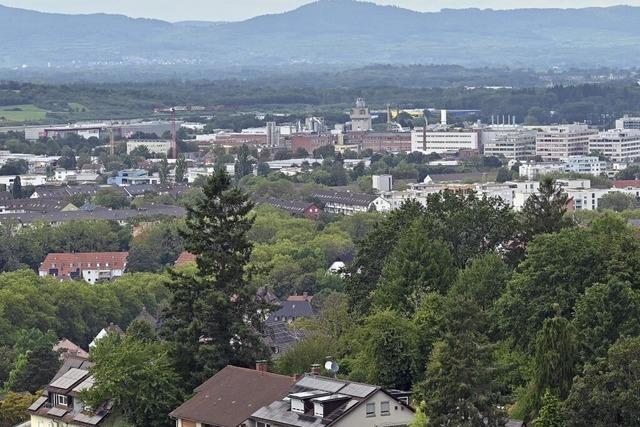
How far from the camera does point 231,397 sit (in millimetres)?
39969

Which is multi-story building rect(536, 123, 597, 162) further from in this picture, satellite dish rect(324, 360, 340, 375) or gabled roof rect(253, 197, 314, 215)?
satellite dish rect(324, 360, 340, 375)

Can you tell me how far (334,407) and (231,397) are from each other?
11.1 feet

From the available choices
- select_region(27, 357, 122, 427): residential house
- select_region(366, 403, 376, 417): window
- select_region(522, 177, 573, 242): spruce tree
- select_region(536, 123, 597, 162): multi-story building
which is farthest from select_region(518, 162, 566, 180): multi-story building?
select_region(366, 403, 376, 417): window

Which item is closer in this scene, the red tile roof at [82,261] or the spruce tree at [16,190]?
the red tile roof at [82,261]

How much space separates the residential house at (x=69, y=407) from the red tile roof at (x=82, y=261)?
2127 inches

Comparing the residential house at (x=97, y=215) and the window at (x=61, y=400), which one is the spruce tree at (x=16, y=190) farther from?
the window at (x=61, y=400)

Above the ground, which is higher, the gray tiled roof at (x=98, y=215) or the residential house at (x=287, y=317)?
the residential house at (x=287, y=317)

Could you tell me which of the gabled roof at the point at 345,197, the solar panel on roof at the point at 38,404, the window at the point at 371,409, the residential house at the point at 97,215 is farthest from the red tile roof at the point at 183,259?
the window at the point at 371,409

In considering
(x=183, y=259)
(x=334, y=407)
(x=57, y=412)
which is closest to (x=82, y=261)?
(x=183, y=259)

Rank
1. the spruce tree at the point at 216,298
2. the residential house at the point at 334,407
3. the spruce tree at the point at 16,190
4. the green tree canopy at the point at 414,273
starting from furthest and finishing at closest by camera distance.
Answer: the spruce tree at the point at 16,190 → the green tree canopy at the point at 414,273 → the spruce tree at the point at 216,298 → the residential house at the point at 334,407

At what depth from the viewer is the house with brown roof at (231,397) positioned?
128 feet

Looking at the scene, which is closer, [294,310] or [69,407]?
[69,407]

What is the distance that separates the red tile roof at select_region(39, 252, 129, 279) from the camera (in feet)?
331

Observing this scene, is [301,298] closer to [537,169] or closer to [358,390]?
[358,390]
